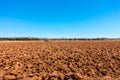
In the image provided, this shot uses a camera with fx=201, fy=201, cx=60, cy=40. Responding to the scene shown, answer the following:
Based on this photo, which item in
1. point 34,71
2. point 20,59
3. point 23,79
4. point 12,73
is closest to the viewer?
point 23,79

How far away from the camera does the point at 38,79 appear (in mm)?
7711

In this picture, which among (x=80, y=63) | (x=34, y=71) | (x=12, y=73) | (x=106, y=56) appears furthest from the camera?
(x=106, y=56)

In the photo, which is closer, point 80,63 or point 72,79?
point 72,79

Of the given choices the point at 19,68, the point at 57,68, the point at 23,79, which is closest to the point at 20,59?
the point at 19,68

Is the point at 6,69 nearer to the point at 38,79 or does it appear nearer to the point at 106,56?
the point at 38,79

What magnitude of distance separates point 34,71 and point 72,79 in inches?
79.4

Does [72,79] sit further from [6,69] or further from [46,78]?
[6,69]

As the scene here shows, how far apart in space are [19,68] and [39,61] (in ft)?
5.41

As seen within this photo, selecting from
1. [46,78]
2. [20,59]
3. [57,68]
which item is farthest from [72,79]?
[20,59]

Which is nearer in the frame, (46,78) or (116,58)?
(46,78)

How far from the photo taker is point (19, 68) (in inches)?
364

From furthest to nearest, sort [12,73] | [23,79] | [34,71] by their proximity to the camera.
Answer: [34,71]
[12,73]
[23,79]

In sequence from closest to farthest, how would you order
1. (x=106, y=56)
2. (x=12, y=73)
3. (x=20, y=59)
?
(x=12, y=73) → (x=20, y=59) → (x=106, y=56)

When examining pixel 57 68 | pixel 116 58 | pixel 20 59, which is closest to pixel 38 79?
pixel 57 68
